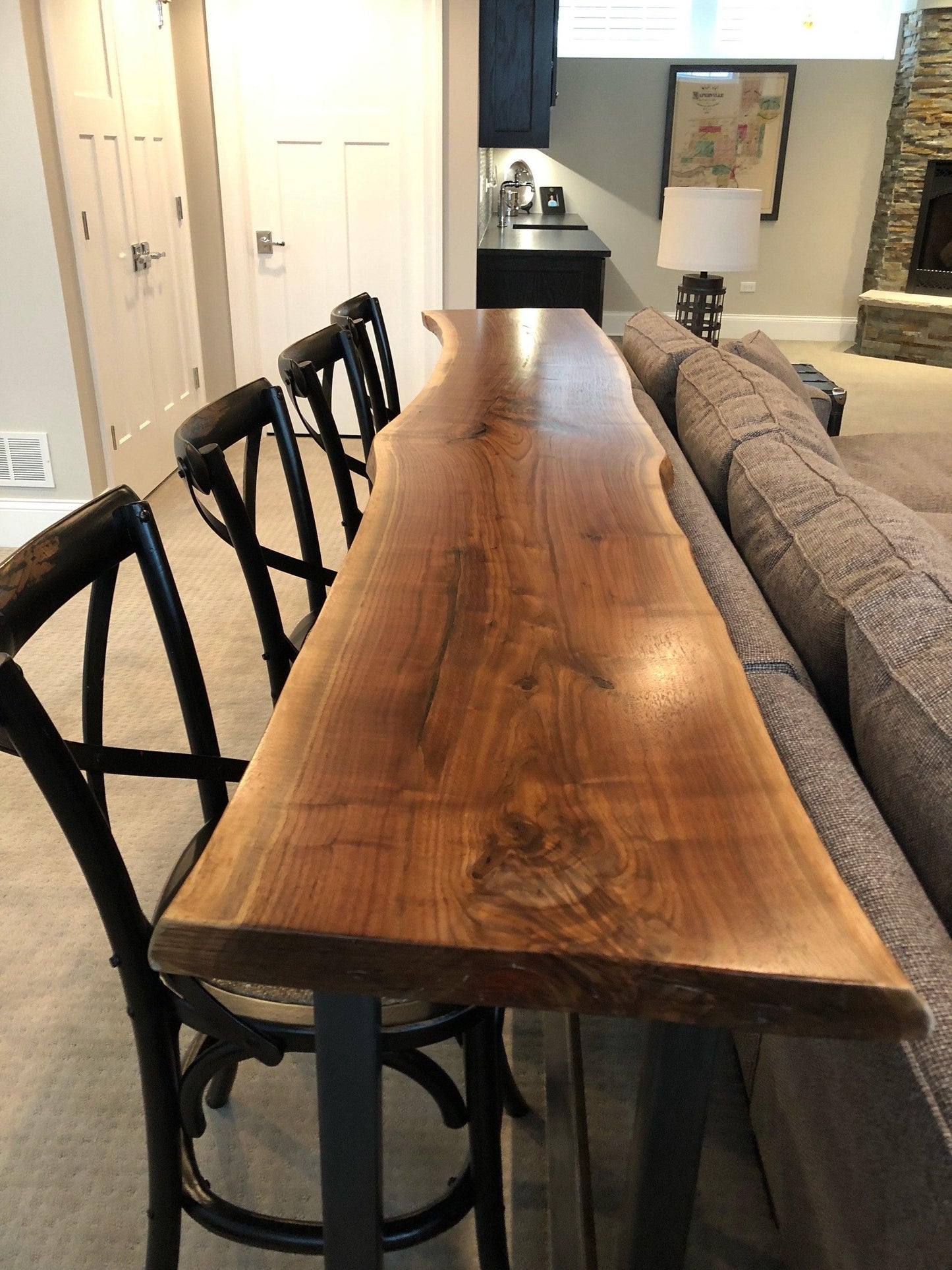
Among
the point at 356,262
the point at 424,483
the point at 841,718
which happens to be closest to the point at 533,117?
the point at 356,262

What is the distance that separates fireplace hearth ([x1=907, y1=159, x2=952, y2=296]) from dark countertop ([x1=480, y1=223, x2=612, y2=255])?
2622mm

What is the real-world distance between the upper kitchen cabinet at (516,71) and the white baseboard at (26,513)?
258cm

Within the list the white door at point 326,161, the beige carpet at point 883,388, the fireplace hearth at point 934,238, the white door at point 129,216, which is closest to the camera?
the white door at point 129,216

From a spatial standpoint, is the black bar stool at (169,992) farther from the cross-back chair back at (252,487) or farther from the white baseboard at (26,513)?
the white baseboard at (26,513)

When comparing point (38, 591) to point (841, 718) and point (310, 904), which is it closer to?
point (310, 904)

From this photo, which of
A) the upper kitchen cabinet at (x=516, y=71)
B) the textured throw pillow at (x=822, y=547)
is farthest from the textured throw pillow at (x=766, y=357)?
the upper kitchen cabinet at (x=516, y=71)

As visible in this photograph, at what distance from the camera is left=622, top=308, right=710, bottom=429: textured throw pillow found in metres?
2.43

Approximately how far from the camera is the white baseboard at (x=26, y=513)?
365cm

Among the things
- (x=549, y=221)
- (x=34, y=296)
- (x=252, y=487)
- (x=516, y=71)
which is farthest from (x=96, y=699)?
(x=549, y=221)

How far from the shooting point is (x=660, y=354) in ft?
8.17

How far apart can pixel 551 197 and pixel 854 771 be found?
7.07 m

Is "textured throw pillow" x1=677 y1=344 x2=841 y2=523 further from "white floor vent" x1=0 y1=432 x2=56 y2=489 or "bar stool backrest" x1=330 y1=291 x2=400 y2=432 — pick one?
"white floor vent" x1=0 y1=432 x2=56 y2=489

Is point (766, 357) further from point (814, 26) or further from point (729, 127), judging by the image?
point (814, 26)

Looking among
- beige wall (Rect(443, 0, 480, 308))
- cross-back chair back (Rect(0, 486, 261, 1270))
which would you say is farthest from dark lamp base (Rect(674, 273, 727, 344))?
cross-back chair back (Rect(0, 486, 261, 1270))
